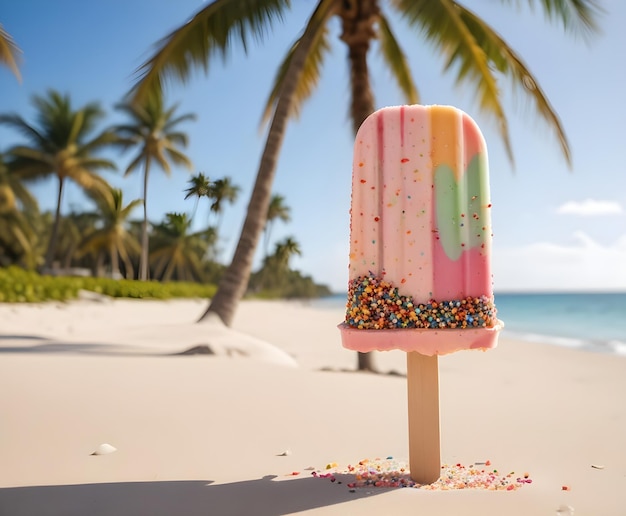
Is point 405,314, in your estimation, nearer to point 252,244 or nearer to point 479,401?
point 479,401

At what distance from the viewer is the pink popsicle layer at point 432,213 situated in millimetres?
3193

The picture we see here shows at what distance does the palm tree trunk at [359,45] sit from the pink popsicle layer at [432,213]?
5929mm

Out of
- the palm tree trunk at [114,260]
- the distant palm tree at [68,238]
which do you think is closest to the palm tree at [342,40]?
the palm tree trunk at [114,260]

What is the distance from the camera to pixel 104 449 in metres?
3.81

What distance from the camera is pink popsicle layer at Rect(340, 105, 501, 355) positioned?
3.19m

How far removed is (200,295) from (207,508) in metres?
25.0

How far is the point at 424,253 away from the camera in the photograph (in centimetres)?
320

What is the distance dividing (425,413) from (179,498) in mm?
1501

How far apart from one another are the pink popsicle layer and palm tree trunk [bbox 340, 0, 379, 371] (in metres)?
5.93

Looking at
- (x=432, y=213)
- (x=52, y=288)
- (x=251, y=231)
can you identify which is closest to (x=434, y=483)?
(x=432, y=213)

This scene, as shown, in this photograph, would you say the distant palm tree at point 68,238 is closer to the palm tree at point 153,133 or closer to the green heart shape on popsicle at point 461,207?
the palm tree at point 153,133

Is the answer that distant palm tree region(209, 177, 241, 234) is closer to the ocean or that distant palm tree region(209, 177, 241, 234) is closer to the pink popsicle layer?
the pink popsicle layer

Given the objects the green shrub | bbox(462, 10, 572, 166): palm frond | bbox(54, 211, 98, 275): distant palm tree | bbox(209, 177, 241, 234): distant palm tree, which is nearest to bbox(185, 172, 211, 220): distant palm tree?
bbox(209, 177, 241, 234): distant palm tree

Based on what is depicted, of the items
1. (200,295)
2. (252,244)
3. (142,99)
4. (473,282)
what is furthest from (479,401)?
(200,295)
